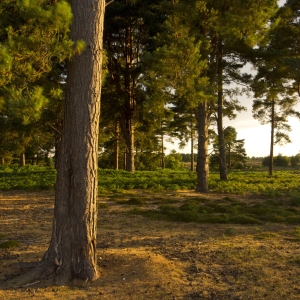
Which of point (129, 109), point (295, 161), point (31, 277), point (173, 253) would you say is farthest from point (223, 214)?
point (295, 161)

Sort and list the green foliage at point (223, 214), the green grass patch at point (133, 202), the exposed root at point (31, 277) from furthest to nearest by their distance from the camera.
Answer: the green grass patch at point (133, 202)
the green foliage at point (223, 214)
the exposed root at point (31, 277)

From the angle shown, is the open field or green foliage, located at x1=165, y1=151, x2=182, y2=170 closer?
the open field

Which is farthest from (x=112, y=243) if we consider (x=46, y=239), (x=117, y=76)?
(x=117, y=76)

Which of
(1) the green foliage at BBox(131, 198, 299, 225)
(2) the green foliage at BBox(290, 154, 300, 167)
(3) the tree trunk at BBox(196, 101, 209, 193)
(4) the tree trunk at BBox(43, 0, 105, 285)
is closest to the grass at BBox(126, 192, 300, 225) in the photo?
(1) the green foliage at BBox(131, 198, 299, 225)

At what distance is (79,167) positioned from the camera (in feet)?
14.9

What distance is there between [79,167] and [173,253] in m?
2.25

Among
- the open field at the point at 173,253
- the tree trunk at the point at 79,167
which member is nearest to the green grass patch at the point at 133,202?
the open field at the point at 173,253

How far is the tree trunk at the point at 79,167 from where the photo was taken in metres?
4.52

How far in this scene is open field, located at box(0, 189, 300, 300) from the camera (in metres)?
4.09

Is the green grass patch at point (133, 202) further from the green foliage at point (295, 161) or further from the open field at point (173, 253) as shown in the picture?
the green foliage at point (295, 161)

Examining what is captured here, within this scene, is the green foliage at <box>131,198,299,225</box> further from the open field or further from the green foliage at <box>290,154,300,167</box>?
the green foliage at <box>290,154,300,167</box>

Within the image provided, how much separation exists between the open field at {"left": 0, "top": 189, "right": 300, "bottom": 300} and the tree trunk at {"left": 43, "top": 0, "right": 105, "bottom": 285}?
1.04 feet

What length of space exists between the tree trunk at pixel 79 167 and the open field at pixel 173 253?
32cm

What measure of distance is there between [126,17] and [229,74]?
6735 millimetres
